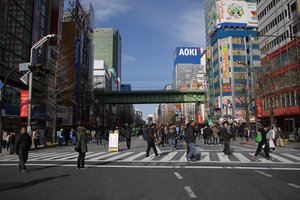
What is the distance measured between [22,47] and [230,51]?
55.2 meters

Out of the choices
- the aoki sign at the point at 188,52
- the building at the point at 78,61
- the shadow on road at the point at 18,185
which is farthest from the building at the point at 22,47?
the aoki sign at the point at 188,52

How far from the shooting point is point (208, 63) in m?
88.8

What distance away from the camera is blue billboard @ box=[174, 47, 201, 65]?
5384 inches

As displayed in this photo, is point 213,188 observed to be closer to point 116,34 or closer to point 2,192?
point 2,192

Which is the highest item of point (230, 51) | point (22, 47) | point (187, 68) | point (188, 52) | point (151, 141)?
point (188, 52)

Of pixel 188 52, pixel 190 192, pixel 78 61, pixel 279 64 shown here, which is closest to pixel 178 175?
pixel 190 192

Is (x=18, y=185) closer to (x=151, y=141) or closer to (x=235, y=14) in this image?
(x=151, y=141)

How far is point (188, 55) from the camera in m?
140

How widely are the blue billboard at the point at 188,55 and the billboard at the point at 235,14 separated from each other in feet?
160

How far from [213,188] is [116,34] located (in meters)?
195

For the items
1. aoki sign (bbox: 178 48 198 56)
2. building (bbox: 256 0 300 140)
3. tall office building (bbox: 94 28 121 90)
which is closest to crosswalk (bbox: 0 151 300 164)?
building (bbox: 256 0 300 140)

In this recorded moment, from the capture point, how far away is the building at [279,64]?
33431 mm

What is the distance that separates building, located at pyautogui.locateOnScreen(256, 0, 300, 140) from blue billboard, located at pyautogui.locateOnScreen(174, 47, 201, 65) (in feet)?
282

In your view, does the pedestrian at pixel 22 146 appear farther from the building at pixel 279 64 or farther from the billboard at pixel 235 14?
the billboard at pixel 235 14
